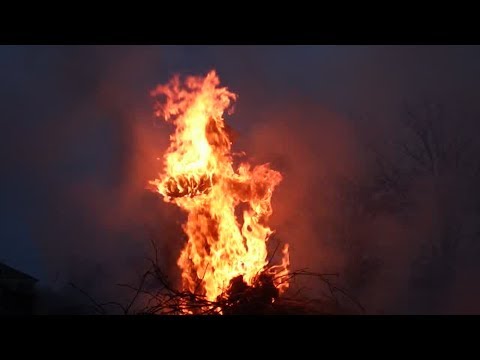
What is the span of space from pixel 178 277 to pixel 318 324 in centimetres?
1281

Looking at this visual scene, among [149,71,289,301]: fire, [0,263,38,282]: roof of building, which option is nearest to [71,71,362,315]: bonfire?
[149,71,289,301]: fire

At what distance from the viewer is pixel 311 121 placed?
1529cm

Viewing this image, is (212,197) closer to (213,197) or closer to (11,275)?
(213,197)

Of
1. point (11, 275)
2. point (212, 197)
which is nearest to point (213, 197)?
point (212, 197)

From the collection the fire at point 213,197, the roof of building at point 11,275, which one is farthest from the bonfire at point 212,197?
the roof of building at point 11,275

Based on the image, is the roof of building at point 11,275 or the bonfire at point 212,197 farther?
the roof of building at point 11,275

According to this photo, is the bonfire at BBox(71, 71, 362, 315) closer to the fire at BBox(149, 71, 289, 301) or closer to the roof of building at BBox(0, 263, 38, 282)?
the fire at BBox(149, 71, 289, 301)

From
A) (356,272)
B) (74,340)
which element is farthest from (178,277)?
(74,340)

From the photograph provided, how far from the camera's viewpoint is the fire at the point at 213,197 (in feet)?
23.0

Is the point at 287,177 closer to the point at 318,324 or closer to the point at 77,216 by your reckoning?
the point at 77,216

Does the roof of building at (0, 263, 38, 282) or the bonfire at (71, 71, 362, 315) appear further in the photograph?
the roof of building at (0, 263, 38, 282)

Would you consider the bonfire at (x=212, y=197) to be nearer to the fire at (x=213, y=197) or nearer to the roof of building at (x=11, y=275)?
the fire at (x=213, y=197)

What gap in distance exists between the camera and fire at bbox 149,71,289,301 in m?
7.01
